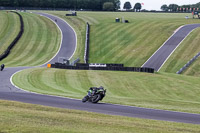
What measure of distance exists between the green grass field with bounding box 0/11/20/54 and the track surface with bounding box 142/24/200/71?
32.9 m

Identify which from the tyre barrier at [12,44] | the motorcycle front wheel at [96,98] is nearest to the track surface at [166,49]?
the tyre barrier at [12,44]

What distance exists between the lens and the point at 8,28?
9988 cm

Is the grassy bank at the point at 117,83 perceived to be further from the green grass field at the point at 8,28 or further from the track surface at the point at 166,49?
the green grass field at the point at 8,28

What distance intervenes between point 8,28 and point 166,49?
144ft

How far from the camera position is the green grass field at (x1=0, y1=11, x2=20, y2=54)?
8819 centimetres

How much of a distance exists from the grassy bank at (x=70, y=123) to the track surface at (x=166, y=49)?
4779 cm

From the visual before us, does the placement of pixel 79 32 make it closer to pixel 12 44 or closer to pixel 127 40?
pixel 127 40

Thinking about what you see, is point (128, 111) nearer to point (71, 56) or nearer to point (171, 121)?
point (171, 121)

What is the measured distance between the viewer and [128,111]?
918 inches

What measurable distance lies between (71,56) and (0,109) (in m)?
61.2

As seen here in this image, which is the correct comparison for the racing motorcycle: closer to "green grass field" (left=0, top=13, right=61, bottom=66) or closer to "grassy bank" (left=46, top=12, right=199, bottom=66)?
"grassy bank" (left=46, top=12, right=199, bottom=66)

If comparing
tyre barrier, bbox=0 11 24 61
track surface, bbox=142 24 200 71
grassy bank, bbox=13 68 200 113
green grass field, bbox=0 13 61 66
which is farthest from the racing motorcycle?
tyre barrier, bbox=0 11 24 61

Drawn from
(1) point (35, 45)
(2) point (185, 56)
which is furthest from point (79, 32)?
(2) point (185, 56)

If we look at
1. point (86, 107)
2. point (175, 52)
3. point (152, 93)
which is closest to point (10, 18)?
point (175, 52)
